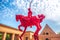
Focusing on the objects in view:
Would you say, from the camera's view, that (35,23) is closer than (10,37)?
Yes

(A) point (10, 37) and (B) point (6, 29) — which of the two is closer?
(B) point (6, 29)

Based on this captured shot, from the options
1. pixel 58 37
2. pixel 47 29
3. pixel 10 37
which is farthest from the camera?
pixel 47 29

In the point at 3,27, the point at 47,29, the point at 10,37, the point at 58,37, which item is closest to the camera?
the point at 3,27

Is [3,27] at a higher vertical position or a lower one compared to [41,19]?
higher

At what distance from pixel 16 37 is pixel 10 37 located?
85.3 inches

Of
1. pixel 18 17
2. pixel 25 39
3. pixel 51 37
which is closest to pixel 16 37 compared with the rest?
pixel 25 39

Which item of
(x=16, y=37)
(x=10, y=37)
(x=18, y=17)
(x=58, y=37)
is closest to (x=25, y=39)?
(x=16, y=37)

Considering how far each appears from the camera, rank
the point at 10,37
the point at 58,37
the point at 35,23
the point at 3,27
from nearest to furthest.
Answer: the point at 35,23, the point at 3,27, the point at 10,37, the point at 58,37

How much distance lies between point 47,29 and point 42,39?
2.38m

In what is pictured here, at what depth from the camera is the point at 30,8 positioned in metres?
8.41

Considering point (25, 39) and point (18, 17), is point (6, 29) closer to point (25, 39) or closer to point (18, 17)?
point (25, 39)

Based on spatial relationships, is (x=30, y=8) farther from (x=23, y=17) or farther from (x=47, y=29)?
(x=47, y=29)

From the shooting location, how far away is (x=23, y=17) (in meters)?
8.48

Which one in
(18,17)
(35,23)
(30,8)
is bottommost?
(35,23)
